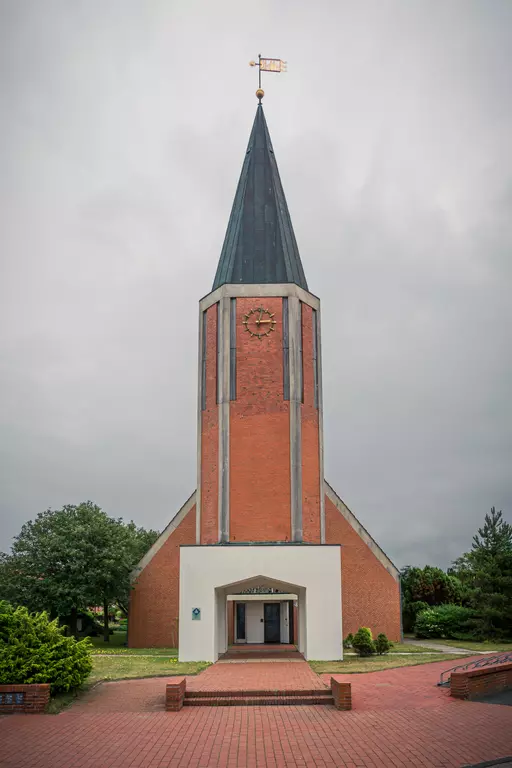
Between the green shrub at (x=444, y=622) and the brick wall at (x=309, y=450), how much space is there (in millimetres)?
10063

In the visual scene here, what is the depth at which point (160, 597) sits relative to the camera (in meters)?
33.2

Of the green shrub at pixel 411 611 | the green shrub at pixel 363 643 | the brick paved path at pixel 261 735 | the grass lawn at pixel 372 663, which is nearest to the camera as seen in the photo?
the brick paved path at pixel 261 735

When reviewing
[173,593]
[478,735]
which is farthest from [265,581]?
[478,735]

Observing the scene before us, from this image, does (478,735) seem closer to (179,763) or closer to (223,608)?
(179,763)

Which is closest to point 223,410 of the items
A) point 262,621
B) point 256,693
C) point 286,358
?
point 286,358

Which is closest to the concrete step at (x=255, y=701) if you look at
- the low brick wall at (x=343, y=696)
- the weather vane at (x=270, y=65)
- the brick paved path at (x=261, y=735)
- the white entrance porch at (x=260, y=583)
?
the brick paved path at (x=261, y=735)

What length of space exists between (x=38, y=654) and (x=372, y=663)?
12376mm

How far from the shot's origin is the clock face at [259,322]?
30.3 m

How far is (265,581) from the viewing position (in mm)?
26500

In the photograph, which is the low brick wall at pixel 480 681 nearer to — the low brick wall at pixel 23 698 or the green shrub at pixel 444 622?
the low brick wall at pixel 23 698

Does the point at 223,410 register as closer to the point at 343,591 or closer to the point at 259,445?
the point at 259,445

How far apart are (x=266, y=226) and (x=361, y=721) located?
2334 cm

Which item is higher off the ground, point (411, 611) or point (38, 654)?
point (38, 654)

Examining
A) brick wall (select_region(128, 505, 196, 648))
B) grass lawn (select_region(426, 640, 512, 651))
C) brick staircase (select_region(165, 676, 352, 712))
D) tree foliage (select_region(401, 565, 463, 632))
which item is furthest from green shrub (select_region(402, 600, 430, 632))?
brick staircase (select_region(165, 676, 352, 712))
